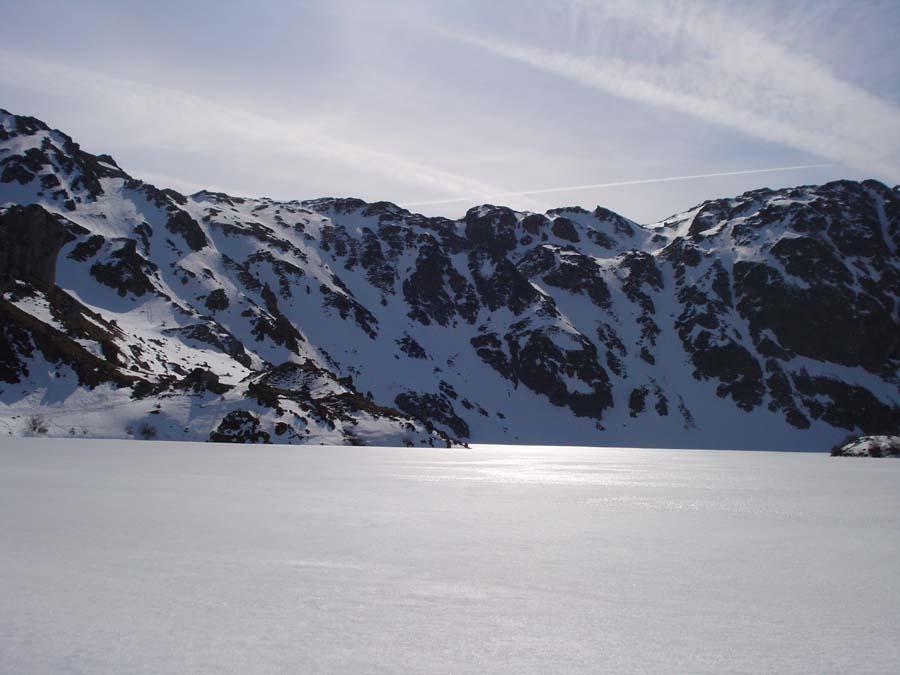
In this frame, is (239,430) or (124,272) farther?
(124,272)

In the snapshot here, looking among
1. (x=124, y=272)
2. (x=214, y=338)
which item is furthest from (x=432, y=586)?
(x=124, y=272)

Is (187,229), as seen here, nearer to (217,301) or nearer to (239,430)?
(217,301)

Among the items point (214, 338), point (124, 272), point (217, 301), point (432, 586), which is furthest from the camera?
point (217, 301)

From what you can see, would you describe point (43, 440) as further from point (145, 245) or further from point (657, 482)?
point (145, 245)

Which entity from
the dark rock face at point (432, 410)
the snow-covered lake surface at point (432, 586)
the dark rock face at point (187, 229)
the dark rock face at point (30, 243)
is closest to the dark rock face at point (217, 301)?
the dark rock face at point (187, 229)

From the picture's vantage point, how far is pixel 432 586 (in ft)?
46.3

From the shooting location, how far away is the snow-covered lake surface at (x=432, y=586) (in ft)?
32.3

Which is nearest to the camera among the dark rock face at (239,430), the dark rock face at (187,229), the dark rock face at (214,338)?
the dark rock face at (239,430)

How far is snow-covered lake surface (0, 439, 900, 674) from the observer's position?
9.85 metres

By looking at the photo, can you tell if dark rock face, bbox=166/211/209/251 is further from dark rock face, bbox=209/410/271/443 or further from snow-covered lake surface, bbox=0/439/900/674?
snow-covered lake surface, bbox=0/439/900/674

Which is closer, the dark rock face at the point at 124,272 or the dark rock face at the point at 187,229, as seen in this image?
the dark rock face at the point at 124,272

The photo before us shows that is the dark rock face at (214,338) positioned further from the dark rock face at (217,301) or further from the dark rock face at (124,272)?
the dark rock face at (217,301)

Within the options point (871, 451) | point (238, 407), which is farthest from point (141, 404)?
point (871, 451)

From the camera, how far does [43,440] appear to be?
253 ft
